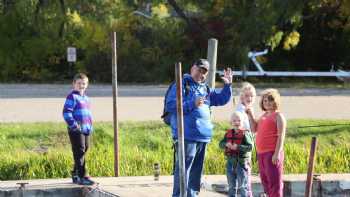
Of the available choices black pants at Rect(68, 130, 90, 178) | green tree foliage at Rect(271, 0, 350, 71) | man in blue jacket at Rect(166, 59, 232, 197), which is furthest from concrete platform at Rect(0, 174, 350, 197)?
green tree foliage at Rect(271, 0, 350, 71)

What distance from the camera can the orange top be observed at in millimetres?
9164

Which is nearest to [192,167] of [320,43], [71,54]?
[71,54]

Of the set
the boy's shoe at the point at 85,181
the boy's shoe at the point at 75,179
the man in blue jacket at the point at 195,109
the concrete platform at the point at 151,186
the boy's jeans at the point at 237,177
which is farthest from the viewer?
the boy's shoe at the point at 75,179

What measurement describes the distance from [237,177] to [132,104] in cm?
1122

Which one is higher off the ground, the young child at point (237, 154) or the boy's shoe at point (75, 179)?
the young child at point (237, 154)

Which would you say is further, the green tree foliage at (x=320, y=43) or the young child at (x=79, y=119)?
the green tree foliage at (x=320, y=43)

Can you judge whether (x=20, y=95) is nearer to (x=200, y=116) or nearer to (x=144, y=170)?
(x=144, y=170)

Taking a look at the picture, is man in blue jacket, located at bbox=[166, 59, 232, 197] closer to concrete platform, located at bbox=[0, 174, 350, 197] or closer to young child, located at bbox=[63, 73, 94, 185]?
concrete platform, located at bbox=[0, 174, 350, 197]

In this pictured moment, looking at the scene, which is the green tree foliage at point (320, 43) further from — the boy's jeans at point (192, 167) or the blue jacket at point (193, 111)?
the blue jacket at point (193, 111)

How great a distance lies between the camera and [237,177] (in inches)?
381

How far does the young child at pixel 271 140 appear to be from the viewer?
29.9ft

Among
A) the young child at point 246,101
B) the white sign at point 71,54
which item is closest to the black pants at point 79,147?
the young child at point 246,101

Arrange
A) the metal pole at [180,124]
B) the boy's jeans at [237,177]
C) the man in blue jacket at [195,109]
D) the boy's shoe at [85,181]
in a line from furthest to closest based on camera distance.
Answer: the boy's shoe at [85,181], the boy's jeans at [237,177], the man in blue jacket at [195,109], the metal pole at [180,124]

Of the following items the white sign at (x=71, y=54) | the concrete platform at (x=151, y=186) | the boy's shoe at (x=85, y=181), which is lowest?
the concrete platform at (x=151, y=186)
